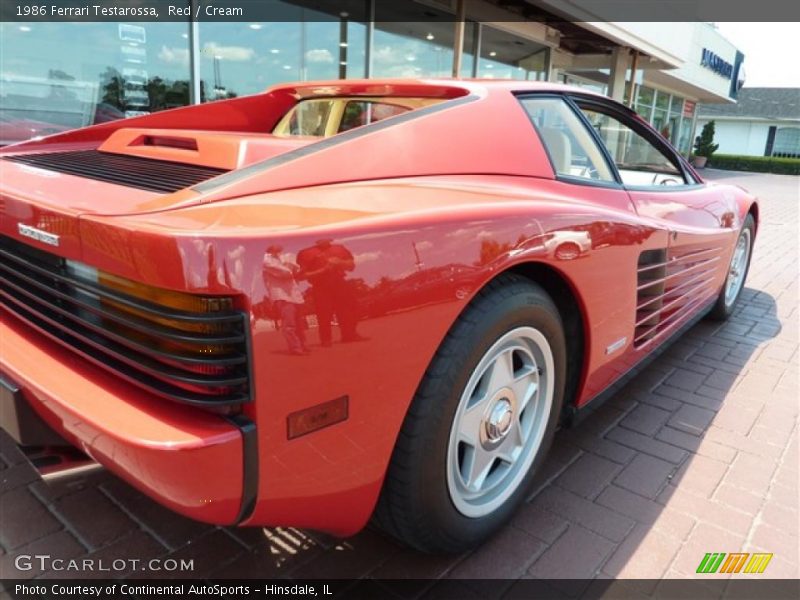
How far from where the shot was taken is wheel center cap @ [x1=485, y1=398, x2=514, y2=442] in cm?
193

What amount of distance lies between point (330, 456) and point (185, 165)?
122 centimetres

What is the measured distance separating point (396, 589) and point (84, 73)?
20.9 feet

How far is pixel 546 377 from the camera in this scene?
2.07 meters

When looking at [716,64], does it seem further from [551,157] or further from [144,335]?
[144,335]

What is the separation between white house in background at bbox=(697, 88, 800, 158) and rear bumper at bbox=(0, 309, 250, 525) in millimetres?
54433

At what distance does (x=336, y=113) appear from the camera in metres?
2.95

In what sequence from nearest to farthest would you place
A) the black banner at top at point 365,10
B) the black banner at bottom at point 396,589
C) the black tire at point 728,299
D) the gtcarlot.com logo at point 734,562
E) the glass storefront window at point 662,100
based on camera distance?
1. the black banner at bottom at point 396,589
2. the gtcarlot.com logo at point 734,562
3. the black tire at point 728,299
4. the black banner at top at point 365,10
5. the glass storefront window at point 662,100

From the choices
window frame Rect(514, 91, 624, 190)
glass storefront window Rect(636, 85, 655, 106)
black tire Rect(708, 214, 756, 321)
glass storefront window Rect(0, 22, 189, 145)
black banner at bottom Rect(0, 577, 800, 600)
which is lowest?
black banner at bottom Rect(0, 577, 800, 600)

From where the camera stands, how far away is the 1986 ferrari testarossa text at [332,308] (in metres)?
1.24

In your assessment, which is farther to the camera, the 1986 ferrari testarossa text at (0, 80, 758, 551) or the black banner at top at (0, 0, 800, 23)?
the black banner at top at (0, 0, 800, 23)

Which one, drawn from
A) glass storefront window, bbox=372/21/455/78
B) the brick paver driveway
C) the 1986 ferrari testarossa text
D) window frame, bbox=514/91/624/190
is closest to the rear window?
the 1986 ferrari testarossa text

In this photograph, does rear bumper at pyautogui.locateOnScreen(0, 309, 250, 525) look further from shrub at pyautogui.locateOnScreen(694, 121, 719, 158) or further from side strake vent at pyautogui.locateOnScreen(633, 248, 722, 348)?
shrub at pyautogui.locateOnScreen(694, 121, 719, 158)

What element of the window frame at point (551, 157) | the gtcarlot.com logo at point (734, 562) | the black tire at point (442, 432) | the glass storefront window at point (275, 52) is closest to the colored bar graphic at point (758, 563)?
the gtcarlot.com logo at point (734, 562)

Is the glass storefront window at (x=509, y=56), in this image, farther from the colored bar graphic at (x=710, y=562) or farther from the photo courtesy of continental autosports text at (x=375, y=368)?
the colored bar graphic at (x=710, y=562)
